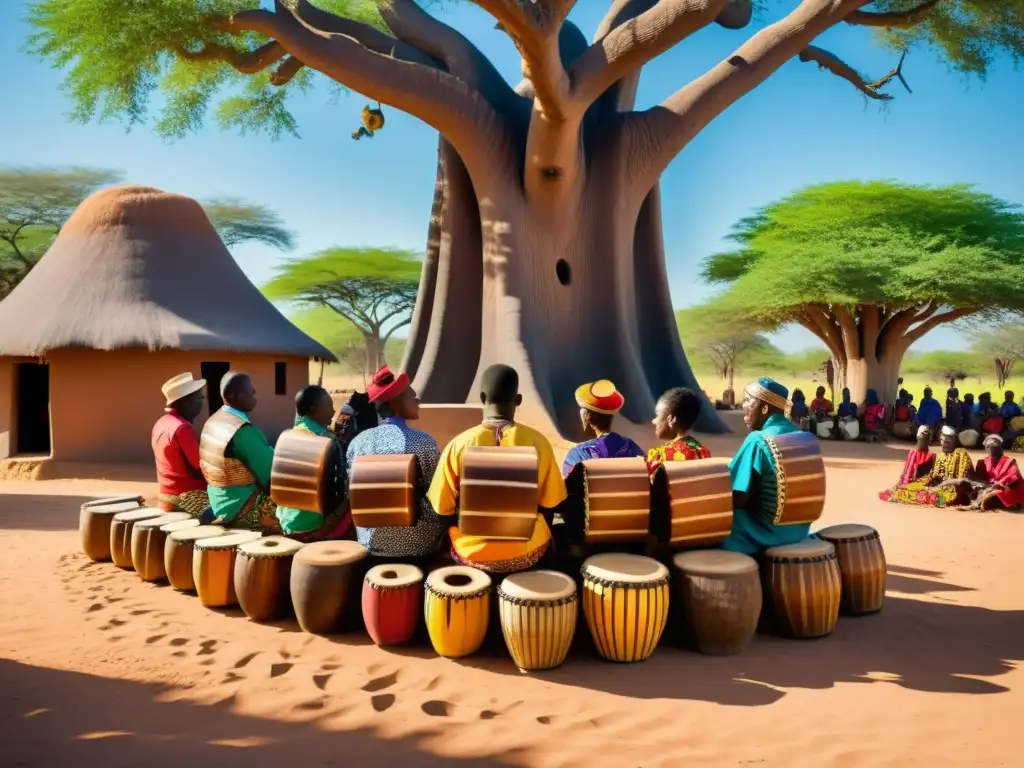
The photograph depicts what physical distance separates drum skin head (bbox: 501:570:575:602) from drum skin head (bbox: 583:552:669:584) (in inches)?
6.0

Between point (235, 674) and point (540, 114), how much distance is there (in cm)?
983

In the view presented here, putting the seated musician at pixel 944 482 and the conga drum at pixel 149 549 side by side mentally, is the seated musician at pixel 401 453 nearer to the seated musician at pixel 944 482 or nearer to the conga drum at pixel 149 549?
the conga drum at pixel 149 549

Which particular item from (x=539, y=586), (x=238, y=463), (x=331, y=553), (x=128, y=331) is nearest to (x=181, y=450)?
(x=238, y=463)

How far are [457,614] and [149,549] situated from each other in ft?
8.18

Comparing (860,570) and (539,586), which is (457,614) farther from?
(860,570)

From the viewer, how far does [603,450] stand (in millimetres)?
4348

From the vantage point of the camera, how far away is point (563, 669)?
12.7ft

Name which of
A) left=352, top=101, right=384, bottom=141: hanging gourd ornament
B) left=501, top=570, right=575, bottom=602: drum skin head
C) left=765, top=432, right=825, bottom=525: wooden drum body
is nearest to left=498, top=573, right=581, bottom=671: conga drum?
left=501, top=570, right=575, bottom=602: drum skin head

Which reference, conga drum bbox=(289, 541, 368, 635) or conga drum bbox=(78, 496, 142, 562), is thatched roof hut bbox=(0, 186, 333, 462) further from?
conga drum bbox=(289, 541, 368, 635)

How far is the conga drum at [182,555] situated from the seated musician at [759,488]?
10.3 feet

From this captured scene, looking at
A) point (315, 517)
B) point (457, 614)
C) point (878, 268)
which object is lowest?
point (457, 614)

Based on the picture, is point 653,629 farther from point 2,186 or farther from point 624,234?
point 2,186

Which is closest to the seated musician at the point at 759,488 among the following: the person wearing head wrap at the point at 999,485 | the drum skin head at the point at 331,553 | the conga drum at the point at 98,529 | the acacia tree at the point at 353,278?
the drum skin head at the point at 331,553

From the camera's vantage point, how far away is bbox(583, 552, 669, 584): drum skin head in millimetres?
3865
